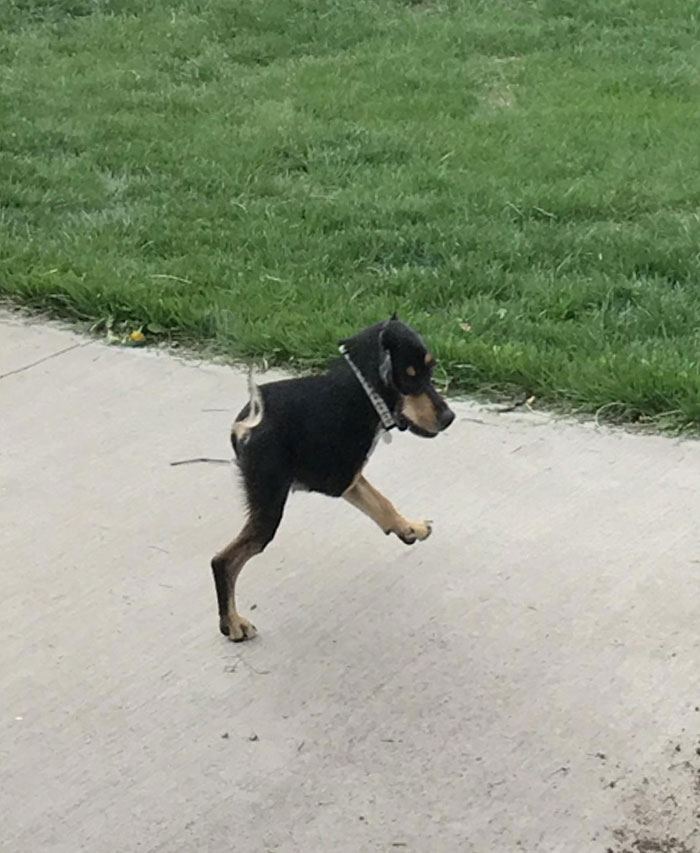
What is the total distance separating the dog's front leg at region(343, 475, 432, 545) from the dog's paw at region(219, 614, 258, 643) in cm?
39

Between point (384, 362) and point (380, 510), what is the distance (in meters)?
0.49

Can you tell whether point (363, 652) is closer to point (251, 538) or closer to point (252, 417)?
point (251, 538)

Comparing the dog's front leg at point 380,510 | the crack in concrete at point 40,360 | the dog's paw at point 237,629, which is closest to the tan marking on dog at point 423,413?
the dog's front leg at point 380,510

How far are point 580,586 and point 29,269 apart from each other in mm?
3076

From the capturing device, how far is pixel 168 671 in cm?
318

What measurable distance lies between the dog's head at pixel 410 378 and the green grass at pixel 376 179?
1.31m

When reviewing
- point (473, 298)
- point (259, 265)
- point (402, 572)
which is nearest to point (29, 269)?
point (259, 265)

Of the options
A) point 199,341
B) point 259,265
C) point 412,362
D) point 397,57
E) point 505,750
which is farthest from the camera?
point 397,57

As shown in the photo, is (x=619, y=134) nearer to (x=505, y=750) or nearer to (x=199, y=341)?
(x=199, y=341)

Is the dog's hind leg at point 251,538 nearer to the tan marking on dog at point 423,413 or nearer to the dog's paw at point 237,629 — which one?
the dog's paw at point 237,629

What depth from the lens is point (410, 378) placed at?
3055mm

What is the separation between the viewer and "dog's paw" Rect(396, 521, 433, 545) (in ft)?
11.3

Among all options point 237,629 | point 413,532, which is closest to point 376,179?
point 413,532

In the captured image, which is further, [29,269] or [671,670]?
[29,269]
